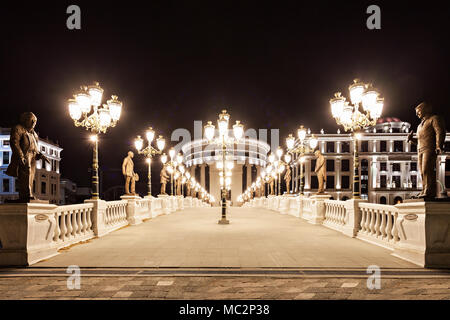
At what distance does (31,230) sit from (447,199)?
8809 mm

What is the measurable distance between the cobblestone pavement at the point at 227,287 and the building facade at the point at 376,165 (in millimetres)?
78946

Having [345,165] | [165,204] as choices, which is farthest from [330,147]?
[165,204]

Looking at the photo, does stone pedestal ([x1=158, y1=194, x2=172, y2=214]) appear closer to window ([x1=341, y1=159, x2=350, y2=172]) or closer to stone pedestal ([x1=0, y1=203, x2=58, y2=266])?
A: stone pedestal ([x1=0, y1=203, x2=58, y2=266])

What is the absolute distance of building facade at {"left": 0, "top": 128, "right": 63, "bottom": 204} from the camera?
66.2 metres

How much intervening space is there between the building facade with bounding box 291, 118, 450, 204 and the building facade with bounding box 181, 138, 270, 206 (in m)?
20.5

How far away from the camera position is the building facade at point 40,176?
66188 millimetres

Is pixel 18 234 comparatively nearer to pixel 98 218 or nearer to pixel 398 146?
pixel 98 218

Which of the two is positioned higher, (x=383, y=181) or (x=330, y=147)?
(x=330, y=147)

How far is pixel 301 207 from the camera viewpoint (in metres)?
19.1

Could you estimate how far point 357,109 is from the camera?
1103cm

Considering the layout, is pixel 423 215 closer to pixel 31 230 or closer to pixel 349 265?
pixel 349 265

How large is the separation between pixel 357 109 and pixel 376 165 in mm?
82118

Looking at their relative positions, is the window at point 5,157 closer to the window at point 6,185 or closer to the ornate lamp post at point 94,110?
the window at point 6,185
